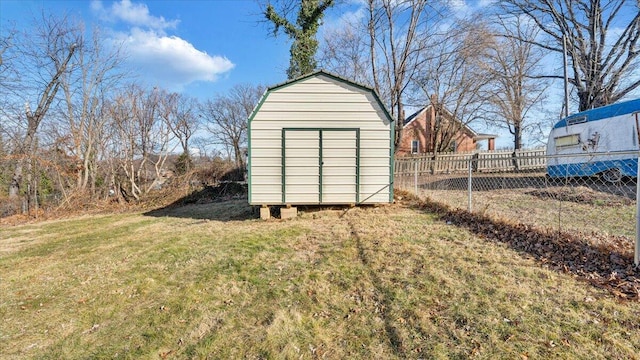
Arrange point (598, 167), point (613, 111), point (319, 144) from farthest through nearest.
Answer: point (598, 167), point (613, 111), point (319, 144)

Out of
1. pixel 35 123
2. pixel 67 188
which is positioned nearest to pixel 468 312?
pixel 67 188

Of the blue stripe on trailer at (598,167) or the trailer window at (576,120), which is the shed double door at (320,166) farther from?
the trailer window at (576,120)

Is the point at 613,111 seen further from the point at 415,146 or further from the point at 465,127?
the point at 415,146

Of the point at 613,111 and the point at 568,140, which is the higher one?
the point at 613,111

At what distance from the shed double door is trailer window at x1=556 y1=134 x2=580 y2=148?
320 inches

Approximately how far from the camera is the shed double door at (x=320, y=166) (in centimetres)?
629

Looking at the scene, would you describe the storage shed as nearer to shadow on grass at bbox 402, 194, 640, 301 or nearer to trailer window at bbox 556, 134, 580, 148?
shadow on grass at bbox 402, 194, 640, 301

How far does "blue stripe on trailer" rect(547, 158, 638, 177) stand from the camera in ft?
24.4

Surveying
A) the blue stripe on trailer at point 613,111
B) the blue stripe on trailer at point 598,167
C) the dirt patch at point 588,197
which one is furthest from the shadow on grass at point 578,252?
the blue stripe on trailer at point 613,111

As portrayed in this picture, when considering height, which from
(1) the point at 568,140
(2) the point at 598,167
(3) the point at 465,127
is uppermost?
A: (3) the point at 465,127

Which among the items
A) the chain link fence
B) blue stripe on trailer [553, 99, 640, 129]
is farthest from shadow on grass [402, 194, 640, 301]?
blue stripe on trailer [553, 99, 640, 129]

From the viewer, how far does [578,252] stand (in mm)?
3412

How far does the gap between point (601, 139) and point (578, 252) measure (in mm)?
7625

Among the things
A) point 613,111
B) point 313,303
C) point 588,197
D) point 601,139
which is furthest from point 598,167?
point 313,303
